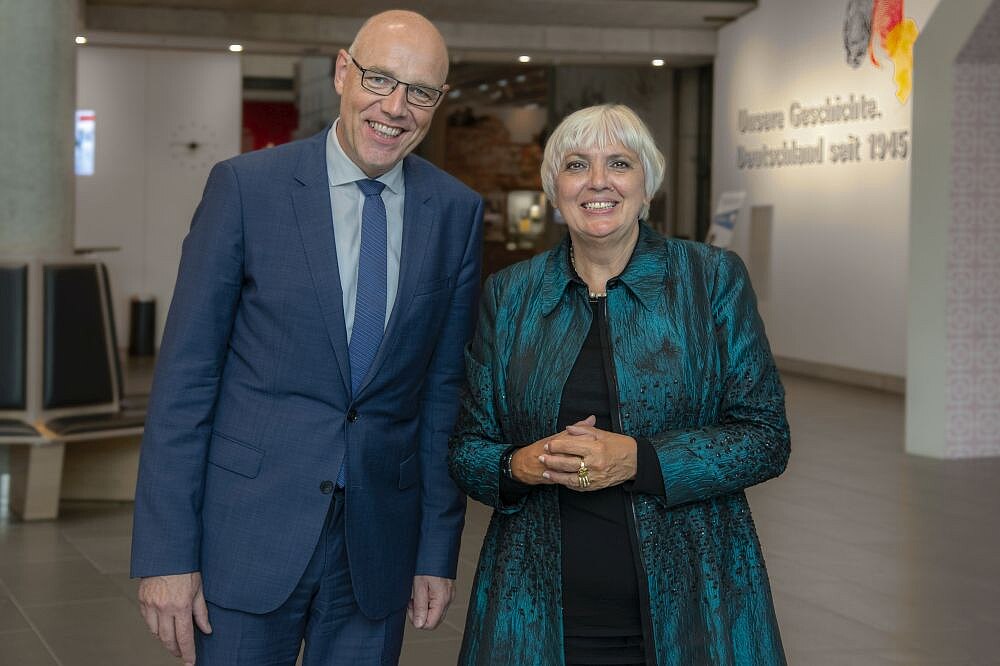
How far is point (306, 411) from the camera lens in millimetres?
2291

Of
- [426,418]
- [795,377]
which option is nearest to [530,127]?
[795,377]

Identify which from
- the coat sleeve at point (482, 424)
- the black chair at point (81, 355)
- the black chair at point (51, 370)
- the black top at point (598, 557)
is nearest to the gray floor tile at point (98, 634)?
the black chair at point (51, 370)

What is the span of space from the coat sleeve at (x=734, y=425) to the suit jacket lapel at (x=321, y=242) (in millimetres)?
545

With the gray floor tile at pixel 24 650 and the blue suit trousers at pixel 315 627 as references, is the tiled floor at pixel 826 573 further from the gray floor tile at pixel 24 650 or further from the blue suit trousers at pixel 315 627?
the blue suit trousers at pixel 315 627

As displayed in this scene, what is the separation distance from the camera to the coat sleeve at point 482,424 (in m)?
2.31

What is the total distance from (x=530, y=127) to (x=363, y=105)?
1919 cm

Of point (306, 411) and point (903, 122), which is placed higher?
point (903, 122)

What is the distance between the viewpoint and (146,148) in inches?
703

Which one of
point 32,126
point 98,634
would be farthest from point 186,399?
point 32,126

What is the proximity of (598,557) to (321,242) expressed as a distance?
71 cm

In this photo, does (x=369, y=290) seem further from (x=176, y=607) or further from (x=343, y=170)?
(x=176, y=607)

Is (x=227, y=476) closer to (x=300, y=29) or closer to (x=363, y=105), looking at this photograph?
(x=363, y=105)

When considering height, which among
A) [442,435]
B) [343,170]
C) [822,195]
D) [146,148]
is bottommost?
[442,435]

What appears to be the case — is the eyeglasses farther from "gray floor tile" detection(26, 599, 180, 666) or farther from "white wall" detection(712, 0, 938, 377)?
"white wall" detection(712, 0, 938, 377)
